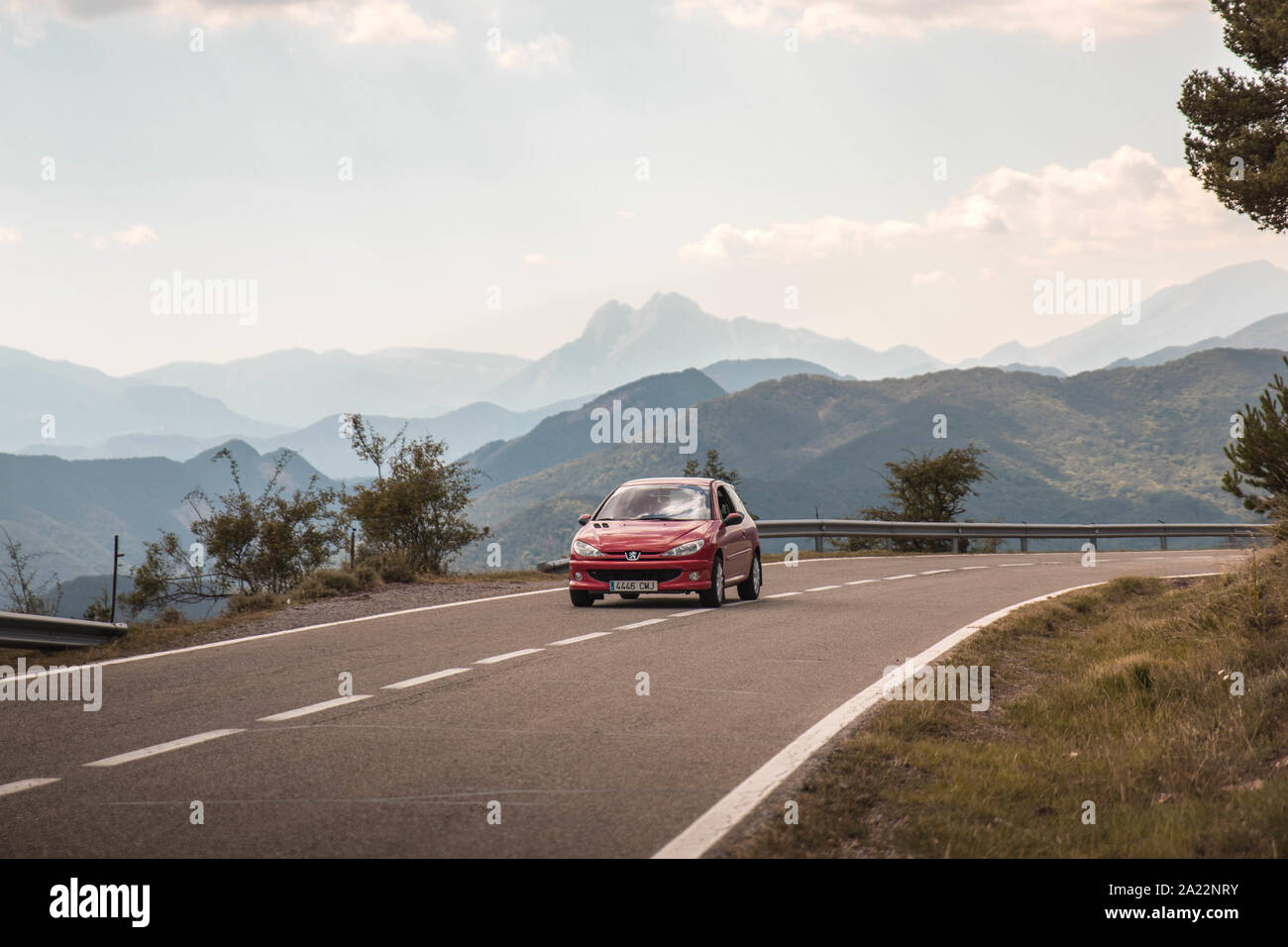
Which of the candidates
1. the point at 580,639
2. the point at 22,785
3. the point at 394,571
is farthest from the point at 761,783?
the point at 394,571

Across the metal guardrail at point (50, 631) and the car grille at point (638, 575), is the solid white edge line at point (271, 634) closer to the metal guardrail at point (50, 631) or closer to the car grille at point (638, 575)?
the metal guardrail at point (50, 631)

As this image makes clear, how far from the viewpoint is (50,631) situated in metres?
11.5

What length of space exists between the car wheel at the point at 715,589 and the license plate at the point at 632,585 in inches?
29.4

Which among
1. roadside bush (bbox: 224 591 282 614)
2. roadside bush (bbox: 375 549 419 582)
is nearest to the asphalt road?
roadside bush (bbox: 224 591 282 614)

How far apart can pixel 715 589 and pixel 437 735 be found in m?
9.00

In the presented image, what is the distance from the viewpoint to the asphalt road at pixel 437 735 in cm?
529

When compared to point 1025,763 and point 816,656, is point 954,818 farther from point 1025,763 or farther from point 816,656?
point 816,656

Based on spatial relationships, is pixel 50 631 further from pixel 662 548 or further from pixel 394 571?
pixel 394 571

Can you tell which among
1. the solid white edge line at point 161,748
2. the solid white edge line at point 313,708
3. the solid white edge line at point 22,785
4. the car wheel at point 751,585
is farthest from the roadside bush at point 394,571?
the solid white edge line at point 22,785

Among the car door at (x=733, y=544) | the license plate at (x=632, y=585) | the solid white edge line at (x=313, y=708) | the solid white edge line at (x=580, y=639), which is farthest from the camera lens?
the car door at (x=733, y=544)

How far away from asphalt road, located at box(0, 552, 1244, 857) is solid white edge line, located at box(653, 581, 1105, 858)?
0.09 meters
